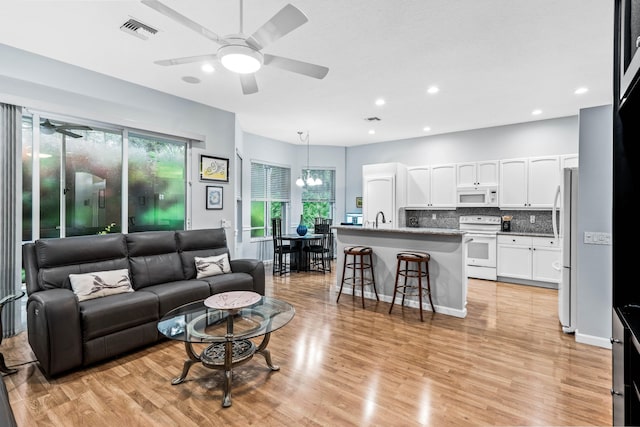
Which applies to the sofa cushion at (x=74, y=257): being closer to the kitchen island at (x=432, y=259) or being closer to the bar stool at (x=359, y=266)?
the bar stool at (x=359, y=266)

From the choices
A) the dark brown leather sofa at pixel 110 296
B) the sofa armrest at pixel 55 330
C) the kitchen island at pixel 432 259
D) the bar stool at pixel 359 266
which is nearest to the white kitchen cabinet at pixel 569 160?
the kitchen island at pixel 432 259

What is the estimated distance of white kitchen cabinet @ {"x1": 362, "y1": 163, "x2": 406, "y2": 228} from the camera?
6.84 meters

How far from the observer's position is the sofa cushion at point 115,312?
265 cm

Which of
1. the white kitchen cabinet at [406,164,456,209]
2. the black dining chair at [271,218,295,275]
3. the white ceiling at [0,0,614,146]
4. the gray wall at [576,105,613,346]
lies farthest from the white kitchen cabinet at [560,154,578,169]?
the black dining chair at [271,218,295,275]

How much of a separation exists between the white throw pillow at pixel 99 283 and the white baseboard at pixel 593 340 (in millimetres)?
4650

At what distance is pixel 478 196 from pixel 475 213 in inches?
16.0

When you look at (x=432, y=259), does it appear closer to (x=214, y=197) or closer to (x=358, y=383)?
(x=358, y=383)

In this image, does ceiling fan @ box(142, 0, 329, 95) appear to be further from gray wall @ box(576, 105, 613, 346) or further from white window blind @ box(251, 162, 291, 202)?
white window blind @ box(251, 162, 291, 202)

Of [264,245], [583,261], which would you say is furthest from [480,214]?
[264,245]

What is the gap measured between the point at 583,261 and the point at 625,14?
2700mm

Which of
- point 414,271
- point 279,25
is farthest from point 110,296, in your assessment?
point 414,271

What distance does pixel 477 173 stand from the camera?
6.18m

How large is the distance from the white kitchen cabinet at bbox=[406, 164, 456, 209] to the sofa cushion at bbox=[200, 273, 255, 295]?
4333mm

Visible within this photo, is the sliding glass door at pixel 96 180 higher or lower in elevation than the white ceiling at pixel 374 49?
lower
